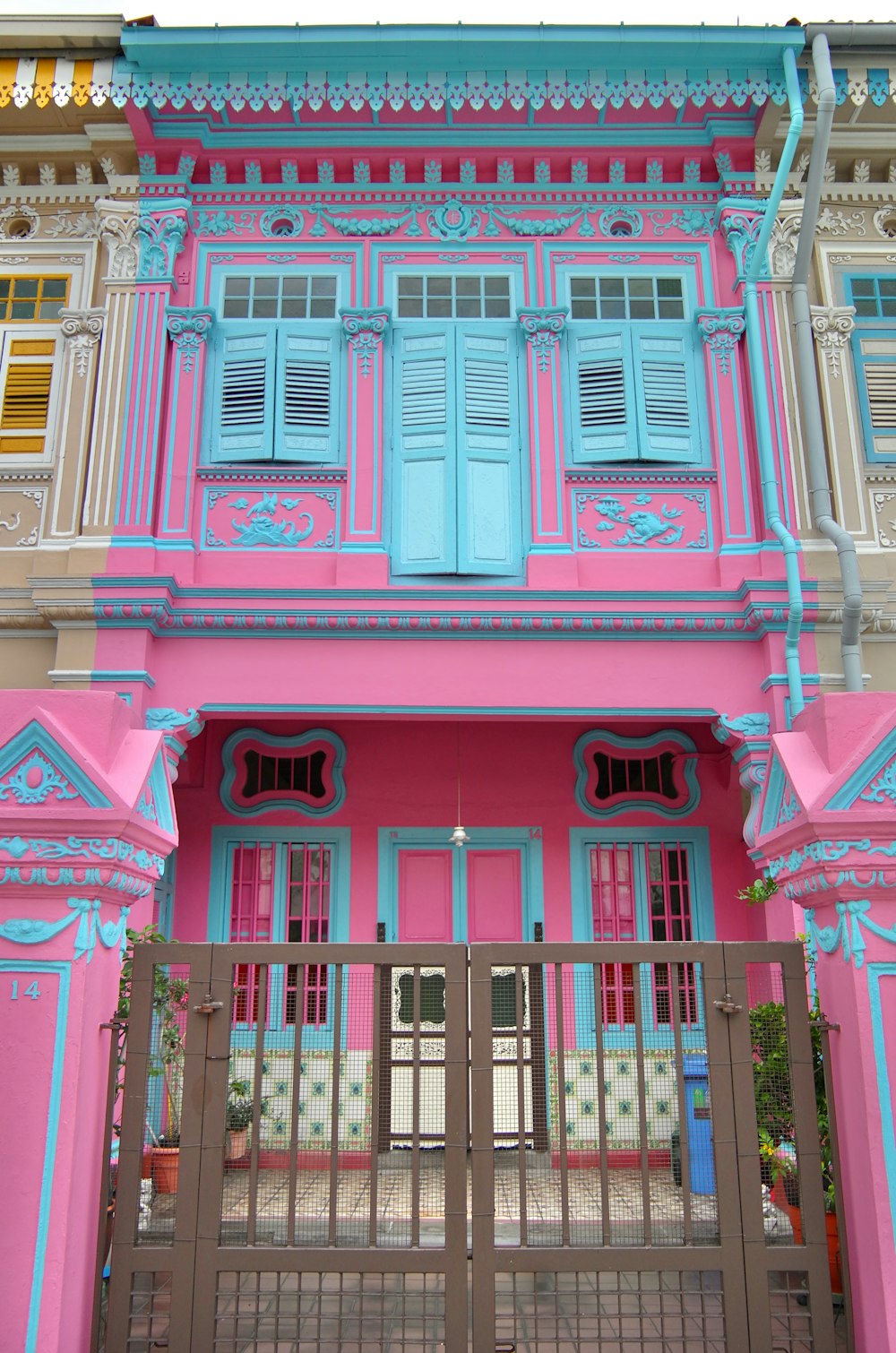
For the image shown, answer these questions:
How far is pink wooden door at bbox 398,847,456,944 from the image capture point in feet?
30.3

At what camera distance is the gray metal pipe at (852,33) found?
331 inches

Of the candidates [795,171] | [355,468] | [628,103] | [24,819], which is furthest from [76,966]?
[795,171]

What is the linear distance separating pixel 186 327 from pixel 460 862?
15.3 feet

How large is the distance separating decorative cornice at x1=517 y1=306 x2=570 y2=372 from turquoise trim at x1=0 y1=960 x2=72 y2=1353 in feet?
19.9

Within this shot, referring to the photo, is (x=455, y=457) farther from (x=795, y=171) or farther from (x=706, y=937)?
(x=706, y=937)

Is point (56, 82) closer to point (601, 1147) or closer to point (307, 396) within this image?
point (307, 396)

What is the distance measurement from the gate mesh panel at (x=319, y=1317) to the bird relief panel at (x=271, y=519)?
16.6 ft

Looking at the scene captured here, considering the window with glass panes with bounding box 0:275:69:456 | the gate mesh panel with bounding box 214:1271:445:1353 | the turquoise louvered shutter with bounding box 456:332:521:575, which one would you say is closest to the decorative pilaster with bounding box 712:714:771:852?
the turquoise louvered shutter with bounding box 456:332:521:575

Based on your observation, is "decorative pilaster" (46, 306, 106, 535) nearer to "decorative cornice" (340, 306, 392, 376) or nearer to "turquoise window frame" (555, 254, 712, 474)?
"decorative cornice" (340, 306, 392, 376)

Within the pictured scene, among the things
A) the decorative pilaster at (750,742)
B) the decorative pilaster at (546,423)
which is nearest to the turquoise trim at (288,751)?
the decorative pilaster at (546,423)

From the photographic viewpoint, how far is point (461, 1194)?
4348 mm

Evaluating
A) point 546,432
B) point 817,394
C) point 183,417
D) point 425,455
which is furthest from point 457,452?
point 817,394

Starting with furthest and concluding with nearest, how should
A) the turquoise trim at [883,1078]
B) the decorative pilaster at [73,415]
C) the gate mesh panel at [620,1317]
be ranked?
the decorative pilaster at [73,415] → the gate mesh panel at [620,1317] → the turquoise trim at [883,1078]

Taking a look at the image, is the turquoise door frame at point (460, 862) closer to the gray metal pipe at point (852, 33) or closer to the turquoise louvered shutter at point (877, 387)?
the turquoise louvered shutter at point (877, 387)
